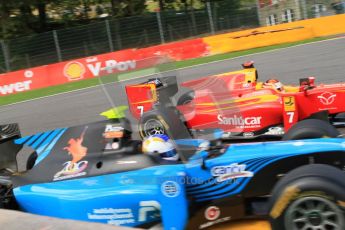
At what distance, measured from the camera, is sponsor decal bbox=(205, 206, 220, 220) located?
12.1 feet

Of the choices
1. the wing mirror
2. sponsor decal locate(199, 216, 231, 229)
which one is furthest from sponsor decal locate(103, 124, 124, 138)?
the wing mirror

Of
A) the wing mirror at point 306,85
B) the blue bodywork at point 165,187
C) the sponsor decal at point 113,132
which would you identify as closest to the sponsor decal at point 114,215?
the blue bodywork at point 165,187

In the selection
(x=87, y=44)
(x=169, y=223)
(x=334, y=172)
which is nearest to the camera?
(x=334, y=172)

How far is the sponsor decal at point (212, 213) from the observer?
12.1ft

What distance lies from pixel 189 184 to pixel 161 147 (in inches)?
17.2

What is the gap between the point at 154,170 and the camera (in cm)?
381

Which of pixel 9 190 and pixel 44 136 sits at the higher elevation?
pixel 44 136

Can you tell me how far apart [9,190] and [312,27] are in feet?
59.4

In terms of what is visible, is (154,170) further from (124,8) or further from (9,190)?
(124,8)

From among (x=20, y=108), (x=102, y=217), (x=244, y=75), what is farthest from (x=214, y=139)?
(x=20, y=108)

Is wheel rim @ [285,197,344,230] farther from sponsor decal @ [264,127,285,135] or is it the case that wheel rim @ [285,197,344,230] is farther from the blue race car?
sponsor decal @ [264,127,285,135]

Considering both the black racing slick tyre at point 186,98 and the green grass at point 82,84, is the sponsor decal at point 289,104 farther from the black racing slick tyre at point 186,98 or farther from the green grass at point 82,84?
the green grass at point 82,84

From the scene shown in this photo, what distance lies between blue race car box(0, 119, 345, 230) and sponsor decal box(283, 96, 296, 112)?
2.37 meters

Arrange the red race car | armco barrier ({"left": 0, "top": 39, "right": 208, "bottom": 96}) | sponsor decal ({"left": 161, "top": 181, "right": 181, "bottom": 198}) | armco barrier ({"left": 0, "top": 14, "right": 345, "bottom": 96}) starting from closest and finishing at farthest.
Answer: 1. sponsor decal ({"left": 161, "top": 181, "right": 181, "bottom": 198})
2. the red race car
3. armco barrier ({"left": 0, "top": 39, "right": 208, "bottom": 96})
4. armco barrier ({"left": 0, "top": 14, "right": 345, "bottom": 96})
